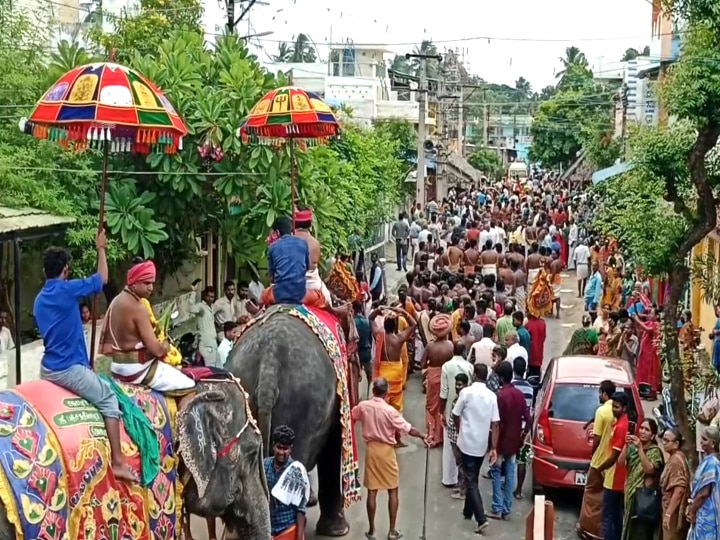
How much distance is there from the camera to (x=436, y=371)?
12750 mm

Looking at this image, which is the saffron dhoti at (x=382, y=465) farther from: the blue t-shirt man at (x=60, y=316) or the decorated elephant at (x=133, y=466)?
the blue t-shirt man at (x=60, y=316)

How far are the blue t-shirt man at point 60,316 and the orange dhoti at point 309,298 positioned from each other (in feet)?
11.0

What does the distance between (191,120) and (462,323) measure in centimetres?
436

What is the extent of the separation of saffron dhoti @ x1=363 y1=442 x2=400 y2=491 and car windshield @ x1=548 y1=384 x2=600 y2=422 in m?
2.26

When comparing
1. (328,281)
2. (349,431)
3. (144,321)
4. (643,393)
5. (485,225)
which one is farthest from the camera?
(485,225)

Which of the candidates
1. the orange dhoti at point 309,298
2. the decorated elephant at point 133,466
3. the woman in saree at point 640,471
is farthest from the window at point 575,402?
the decorated elephant at point 133,466

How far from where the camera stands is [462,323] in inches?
546

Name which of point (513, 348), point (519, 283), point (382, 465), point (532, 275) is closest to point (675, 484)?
point (382, 465)

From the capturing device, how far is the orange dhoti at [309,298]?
30.7 feet

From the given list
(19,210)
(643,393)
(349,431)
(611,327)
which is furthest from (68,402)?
(611,327)

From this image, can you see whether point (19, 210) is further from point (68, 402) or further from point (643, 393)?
point (643, 393)

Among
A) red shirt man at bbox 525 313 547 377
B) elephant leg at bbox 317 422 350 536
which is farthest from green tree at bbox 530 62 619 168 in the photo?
elephant leg at bbox 317 422 350 536

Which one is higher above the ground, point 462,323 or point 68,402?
point 68,402

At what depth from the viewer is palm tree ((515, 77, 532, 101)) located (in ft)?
448
